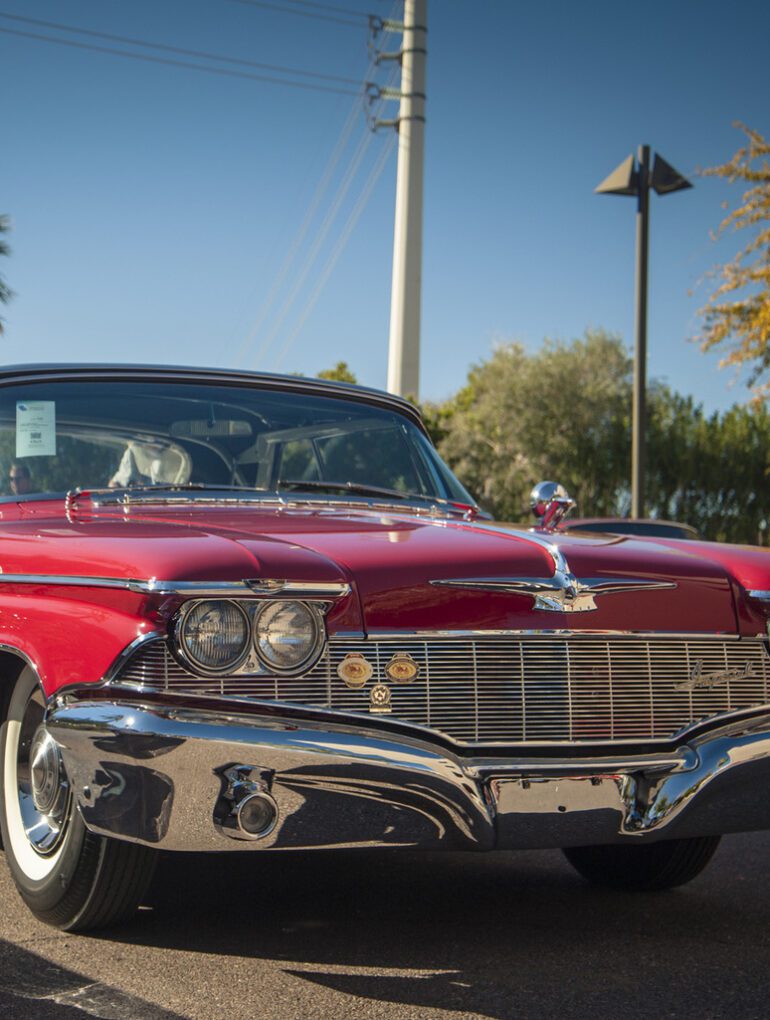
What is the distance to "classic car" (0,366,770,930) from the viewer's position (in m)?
2.94

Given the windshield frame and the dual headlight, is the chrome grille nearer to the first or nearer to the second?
the dual headlight

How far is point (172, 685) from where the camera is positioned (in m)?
2.95

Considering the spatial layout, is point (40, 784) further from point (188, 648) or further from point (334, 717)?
point (334, 717)

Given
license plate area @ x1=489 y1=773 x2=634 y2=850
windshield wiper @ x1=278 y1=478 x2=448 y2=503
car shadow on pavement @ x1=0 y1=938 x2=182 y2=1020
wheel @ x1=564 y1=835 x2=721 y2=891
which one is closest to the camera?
car shadow on pavement @ x1=0 y1=938 x2=182 y2=1020

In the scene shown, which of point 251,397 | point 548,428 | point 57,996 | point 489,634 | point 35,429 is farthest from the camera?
point 548,428

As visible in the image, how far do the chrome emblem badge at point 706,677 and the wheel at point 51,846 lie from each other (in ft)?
4.48

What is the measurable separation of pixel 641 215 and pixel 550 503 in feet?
31.3

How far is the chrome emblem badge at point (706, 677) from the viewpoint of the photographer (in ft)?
10.9

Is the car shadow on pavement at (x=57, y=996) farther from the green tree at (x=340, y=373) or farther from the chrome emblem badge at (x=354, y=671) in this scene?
the green tree at (x=340, y=373)

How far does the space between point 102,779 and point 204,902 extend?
0.95 metres

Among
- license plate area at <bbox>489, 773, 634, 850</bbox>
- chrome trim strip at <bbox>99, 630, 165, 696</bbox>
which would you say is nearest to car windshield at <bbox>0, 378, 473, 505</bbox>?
chrome trim strip at <bbox>99, 630, 165, 696</bbox>

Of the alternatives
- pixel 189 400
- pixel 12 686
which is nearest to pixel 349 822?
pixel 12 686

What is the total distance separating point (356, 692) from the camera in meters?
3.04

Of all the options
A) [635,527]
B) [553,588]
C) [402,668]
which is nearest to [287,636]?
[402,668]
